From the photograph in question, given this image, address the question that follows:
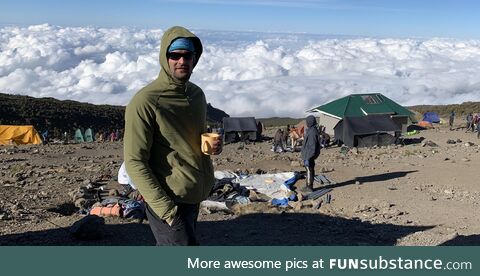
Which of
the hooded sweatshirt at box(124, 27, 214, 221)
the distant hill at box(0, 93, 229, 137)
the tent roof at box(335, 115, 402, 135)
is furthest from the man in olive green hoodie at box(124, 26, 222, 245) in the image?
the distant hill at box(0, 93, 229, 137)

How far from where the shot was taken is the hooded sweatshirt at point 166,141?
2551mm

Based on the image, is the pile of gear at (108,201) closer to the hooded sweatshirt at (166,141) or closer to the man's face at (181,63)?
the hooded sweatshirt at (166,141)

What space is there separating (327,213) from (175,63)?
561 cm

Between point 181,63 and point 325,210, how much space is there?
5.85m

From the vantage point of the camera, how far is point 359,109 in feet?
78.4

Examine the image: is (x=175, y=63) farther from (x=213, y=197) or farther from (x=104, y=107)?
(x=104, y=107)

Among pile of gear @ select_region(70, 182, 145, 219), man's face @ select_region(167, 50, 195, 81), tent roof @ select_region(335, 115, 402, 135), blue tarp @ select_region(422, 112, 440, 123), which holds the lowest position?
blue tarp @ select_region(422, 112, 440, 123)

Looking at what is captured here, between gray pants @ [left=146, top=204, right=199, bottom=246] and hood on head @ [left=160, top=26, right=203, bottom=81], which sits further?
gray pants @ [left=146, top=204, right=199, bottom=246]

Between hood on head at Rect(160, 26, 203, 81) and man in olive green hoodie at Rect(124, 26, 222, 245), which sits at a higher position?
hood on head at Rect(160, 26, 203, 81)

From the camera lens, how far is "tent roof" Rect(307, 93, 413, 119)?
23.7 metres

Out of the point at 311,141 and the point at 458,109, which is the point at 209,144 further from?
the point at 458,109

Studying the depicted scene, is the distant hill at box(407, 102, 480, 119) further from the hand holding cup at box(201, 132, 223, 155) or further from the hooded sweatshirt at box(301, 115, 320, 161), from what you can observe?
the hand holding cup at box(201, 132, 223, 155)

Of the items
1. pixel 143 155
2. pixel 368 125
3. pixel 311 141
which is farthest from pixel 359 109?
pixel 143 155

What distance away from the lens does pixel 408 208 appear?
800 centimetres
